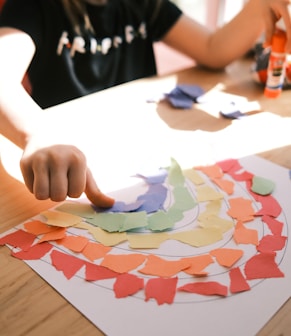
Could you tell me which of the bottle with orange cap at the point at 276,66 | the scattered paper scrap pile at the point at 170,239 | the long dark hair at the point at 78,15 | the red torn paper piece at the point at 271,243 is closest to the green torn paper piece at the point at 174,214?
the scattered paper scrap pile at the point at 170,239

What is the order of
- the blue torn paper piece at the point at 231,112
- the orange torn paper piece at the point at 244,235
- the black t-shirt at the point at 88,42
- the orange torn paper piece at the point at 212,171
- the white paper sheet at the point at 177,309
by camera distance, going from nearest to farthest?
the white paper sheet at the point at 177,309
the orange torn paper piece at the point at 244,235
the orange torn paper piece at the point at 212,171
the blue torn paper piece at the point at 231,112
the black t-shirt at the point at 88,42

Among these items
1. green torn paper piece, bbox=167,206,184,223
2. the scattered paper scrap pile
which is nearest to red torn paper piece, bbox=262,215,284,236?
the scattered paper scrap pile

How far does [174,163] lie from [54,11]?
1.60 ft

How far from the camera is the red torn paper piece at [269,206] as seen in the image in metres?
0.52

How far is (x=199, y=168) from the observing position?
0.61 meters

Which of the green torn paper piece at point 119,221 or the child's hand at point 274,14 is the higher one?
the child's hand at point 274,14

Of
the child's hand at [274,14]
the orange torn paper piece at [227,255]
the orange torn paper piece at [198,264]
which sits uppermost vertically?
the child's hand at [274,14]

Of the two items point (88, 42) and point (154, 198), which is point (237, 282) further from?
point (88, 42)

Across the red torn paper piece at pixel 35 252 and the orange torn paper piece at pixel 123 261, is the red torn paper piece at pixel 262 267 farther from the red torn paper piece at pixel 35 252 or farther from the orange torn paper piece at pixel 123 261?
the red torn paper piece at pixel 35 252

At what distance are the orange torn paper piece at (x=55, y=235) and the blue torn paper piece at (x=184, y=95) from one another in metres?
0.39

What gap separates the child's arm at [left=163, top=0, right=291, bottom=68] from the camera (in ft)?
2.99

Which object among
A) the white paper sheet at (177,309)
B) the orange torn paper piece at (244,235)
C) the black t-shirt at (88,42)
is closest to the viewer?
the white paper sheet at (177,309)

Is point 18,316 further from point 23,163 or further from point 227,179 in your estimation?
point 227,179

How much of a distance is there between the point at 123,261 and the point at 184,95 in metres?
0.46
